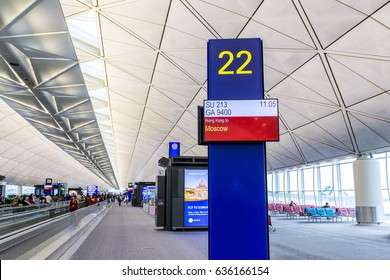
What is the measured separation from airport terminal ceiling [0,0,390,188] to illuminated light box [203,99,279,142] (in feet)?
27.4

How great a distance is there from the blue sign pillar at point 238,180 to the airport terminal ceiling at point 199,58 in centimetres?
793

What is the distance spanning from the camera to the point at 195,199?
59.3 ft

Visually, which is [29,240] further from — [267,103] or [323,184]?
[323,184]

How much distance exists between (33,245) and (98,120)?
3191 centimetres

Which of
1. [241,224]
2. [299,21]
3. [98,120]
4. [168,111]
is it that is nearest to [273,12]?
[299,21]

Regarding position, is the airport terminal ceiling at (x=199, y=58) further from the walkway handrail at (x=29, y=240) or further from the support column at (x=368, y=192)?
the walkway handrail at (x=29, y=240)

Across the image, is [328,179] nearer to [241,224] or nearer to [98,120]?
[98,120]

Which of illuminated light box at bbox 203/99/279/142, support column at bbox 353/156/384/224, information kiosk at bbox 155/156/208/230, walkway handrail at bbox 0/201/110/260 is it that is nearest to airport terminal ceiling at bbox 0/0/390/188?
support column at bbox 353/156/384/224

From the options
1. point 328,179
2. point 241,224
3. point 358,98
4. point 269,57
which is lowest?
point 241,224

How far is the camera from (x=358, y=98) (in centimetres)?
1791

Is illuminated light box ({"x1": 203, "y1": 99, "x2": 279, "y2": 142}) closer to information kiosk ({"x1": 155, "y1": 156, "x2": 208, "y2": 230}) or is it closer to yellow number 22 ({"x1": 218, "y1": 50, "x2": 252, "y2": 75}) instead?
yellow number 22 ({"x1": 218, "y1": 50, "x2": 252, "y2": 75})

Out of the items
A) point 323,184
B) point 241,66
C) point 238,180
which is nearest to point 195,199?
point 238,180
